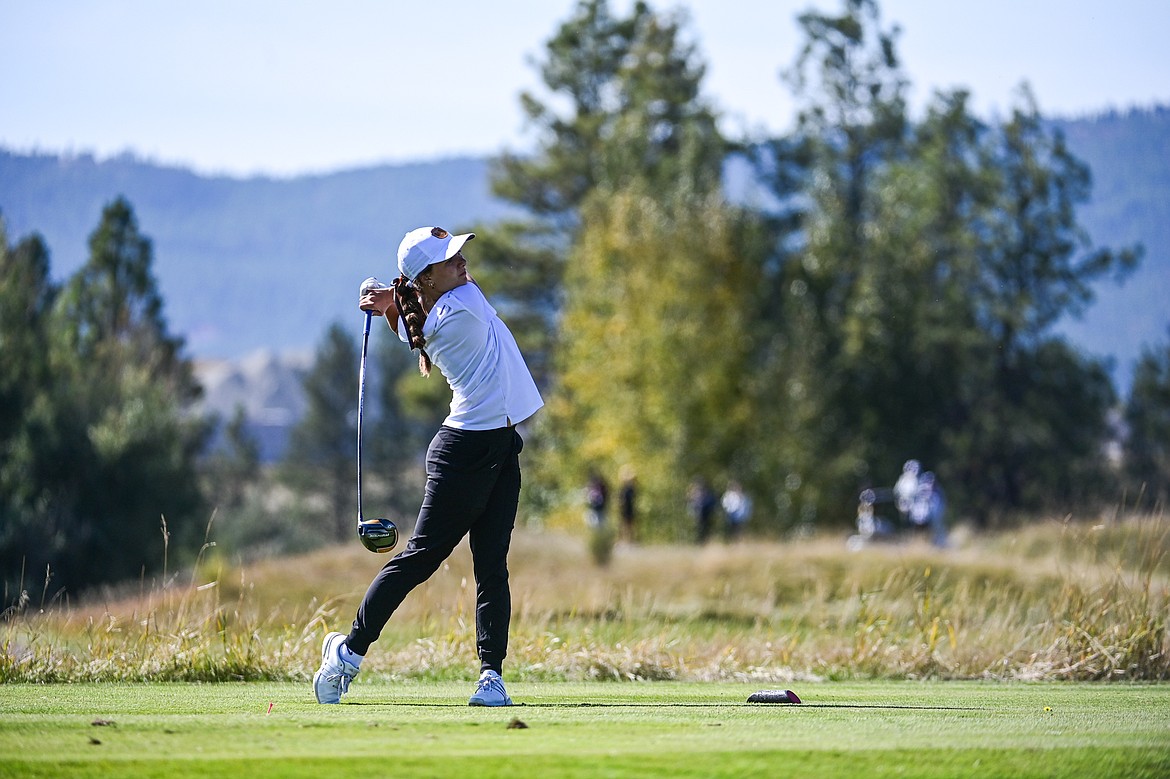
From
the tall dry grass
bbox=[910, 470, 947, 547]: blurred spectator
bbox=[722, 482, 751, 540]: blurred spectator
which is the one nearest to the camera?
the tall dry grass

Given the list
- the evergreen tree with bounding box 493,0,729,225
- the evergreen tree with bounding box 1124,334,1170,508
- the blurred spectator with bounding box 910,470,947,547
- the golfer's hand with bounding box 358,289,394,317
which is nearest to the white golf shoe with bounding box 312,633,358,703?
the golfer's hand with bounding box 358,289,394,317

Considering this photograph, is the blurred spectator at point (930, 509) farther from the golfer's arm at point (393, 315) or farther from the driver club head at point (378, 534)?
the golfer's arm at point (393, 315)

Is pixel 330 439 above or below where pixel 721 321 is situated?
below

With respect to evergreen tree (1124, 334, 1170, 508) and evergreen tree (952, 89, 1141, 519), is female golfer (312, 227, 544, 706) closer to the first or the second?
evergreen tree (952, 89, 1141, 519)

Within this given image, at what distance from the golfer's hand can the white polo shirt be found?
0.20 m

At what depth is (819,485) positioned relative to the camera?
50.2 meters

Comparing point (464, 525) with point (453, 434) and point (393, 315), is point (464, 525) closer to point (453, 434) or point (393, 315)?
point (453, 434)

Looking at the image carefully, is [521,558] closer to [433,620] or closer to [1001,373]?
[433,620]

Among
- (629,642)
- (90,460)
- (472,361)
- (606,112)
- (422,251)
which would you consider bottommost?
(629,642)

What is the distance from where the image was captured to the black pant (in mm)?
7211

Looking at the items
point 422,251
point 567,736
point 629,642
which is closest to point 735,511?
point 629,642

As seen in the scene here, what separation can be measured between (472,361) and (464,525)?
0.76 m

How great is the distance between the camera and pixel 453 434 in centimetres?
724

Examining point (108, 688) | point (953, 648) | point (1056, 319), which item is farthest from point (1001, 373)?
point (108, 688)
